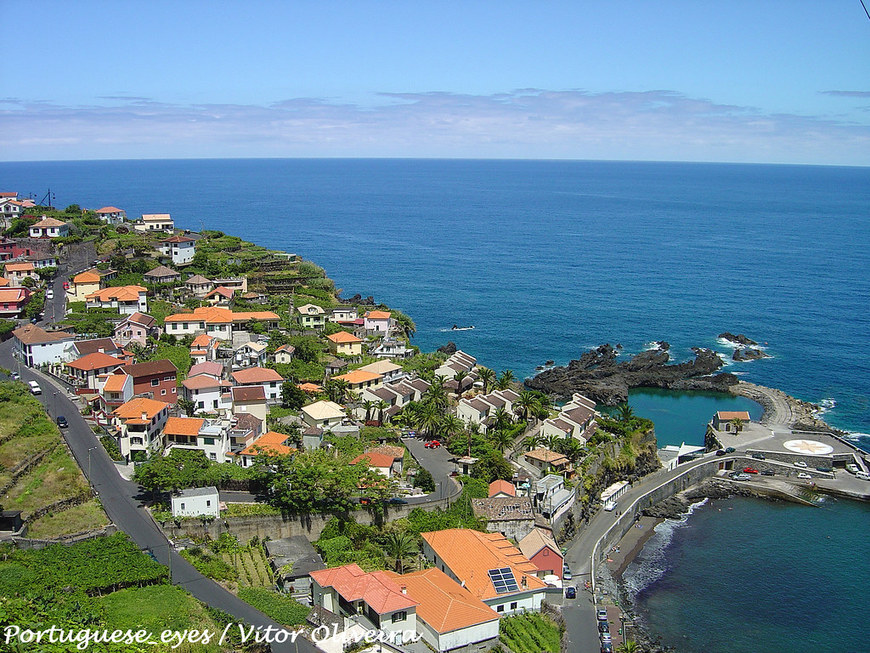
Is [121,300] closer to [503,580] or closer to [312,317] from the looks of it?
[312,317]

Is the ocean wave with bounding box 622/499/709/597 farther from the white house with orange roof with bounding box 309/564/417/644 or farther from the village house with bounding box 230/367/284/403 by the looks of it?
the village house with bounding box 230/367/284/403

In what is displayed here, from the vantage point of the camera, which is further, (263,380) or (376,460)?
(263,380)

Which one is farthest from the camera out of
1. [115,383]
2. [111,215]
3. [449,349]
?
[111,215]

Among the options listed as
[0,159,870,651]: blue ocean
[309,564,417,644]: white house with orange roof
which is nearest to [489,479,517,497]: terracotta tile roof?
[0,159,870,651]: blue ocean

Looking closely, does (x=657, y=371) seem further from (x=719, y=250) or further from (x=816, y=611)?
(x=719, y=250)

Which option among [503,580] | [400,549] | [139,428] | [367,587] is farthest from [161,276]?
[503,580]
